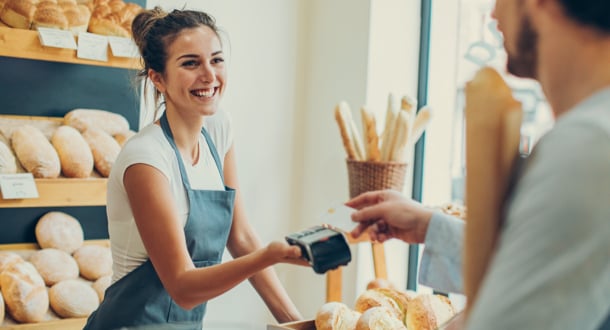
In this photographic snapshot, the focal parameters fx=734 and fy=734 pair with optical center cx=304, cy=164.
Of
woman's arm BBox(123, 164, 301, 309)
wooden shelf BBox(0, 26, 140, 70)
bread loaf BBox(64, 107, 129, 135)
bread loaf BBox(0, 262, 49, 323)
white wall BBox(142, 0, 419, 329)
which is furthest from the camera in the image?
white wall BBox(142, 0, 419, 329)

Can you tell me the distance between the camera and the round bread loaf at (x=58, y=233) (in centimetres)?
249

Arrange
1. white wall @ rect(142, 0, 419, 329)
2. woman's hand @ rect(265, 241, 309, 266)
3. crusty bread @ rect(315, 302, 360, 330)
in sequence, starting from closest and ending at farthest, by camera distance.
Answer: woman's hand @ rect(265, 241, 309, 266) < crusty bread @ rect(315, 302, 360, 330) < white wall @ rect(142, 0, 419, 329)

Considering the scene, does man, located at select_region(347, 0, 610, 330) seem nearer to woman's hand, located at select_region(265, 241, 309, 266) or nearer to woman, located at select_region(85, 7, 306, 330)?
woman's hand, located at select_region(265, 241, 309, 266)

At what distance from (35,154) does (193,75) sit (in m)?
0.75

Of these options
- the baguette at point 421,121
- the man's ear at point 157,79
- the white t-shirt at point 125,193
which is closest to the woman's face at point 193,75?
the man's ear at point 157,79

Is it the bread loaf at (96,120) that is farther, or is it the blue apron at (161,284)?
the bread loaf at (96,120)

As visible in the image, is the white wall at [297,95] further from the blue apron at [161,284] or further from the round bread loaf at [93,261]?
the blue apron at [161,284]

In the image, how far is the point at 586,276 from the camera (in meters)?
0.55

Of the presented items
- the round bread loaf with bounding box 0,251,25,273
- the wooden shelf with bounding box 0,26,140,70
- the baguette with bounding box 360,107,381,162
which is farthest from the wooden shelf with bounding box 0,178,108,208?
the baguette with bounding box 360,107,381,162

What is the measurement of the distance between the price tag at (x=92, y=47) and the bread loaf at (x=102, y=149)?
27cm

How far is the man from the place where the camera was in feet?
1.77

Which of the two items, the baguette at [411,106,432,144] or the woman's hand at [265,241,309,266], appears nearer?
the woman's hand at [265,241,309,266]

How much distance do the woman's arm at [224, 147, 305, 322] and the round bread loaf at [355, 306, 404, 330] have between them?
0.26 meters

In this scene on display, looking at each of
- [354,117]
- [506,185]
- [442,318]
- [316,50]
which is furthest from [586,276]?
[316,50]
